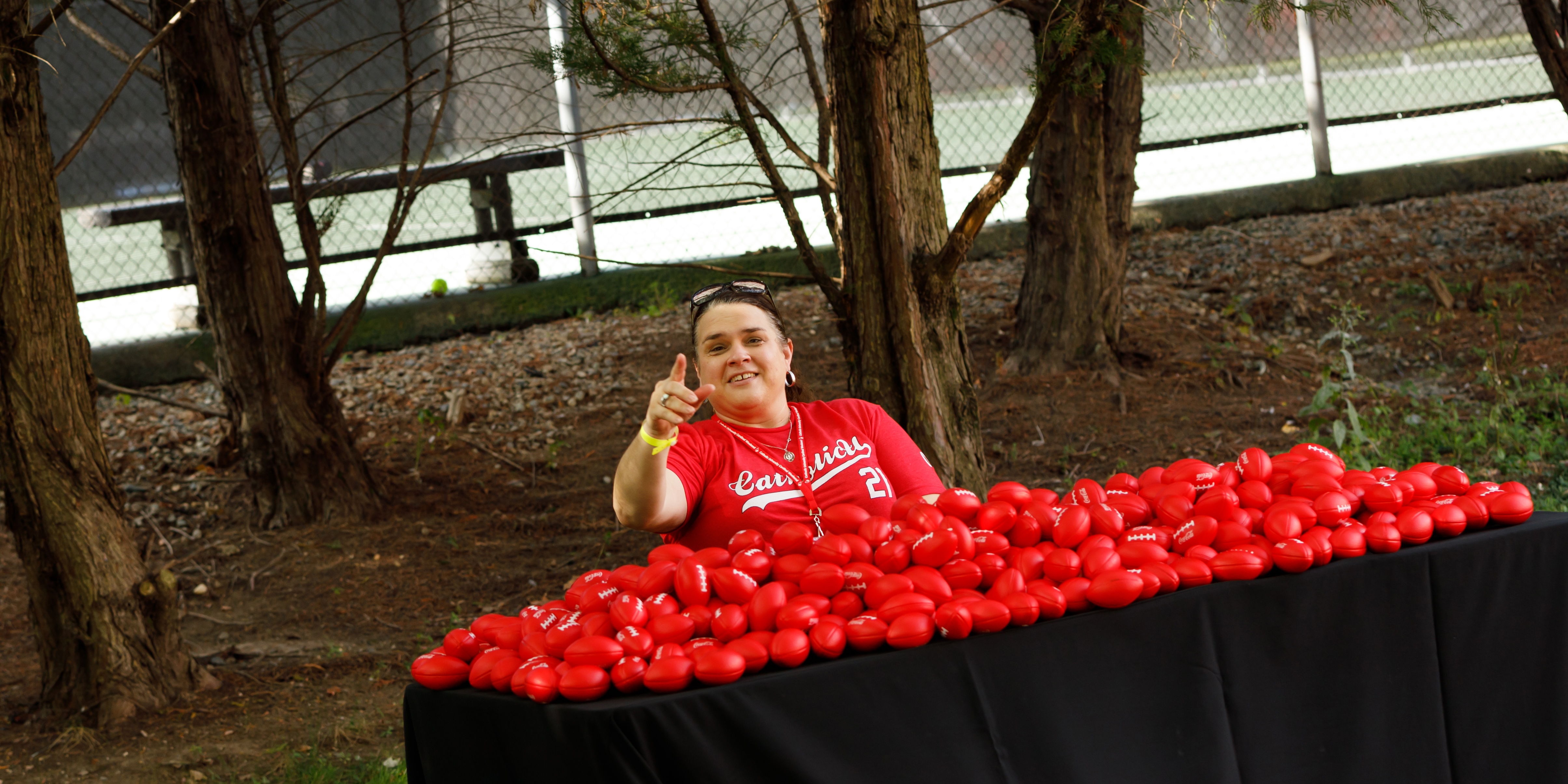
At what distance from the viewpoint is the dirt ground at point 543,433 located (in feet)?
11.3

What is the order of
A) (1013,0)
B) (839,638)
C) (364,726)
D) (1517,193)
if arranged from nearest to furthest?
1. (839,638)
2. (364,726)
3. (1013,0)
4. (1517,193)

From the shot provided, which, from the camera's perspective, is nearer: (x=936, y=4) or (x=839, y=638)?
(x=839, y=638)

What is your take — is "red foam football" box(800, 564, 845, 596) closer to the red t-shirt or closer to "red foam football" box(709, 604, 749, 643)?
"red foam football" box(709, 604, 749, 643)

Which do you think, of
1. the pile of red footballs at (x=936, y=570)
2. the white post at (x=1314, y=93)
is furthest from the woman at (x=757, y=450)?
the white post at (x=1314, y=93)

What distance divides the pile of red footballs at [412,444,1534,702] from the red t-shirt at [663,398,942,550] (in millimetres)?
343

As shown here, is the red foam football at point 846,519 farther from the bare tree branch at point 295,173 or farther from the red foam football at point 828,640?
the bare tree branch at point 295,173

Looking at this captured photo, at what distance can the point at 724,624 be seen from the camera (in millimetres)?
1796

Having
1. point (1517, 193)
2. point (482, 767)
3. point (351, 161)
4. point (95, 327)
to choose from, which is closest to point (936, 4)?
point (482, 767)

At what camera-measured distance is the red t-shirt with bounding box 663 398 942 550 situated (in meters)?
2.53

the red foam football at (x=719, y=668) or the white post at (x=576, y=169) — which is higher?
the white post at (x=576, y=169)

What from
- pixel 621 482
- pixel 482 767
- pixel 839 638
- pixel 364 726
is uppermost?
pixel 621 482

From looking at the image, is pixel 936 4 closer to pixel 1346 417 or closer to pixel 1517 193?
pixel 1346 417

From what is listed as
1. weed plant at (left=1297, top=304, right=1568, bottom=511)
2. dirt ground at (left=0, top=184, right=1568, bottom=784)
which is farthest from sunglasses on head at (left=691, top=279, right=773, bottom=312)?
weed plant at (left=1297, top=304, right=1568, bottom=511)

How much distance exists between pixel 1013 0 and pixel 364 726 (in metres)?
3.33
